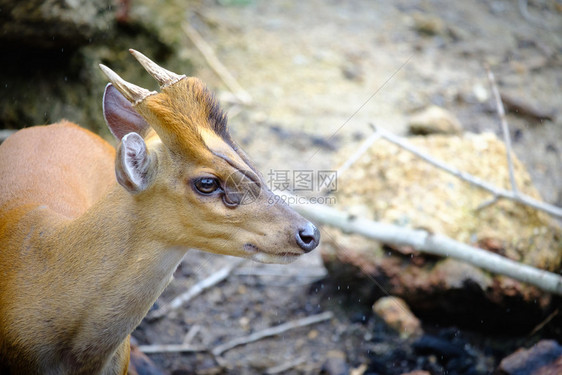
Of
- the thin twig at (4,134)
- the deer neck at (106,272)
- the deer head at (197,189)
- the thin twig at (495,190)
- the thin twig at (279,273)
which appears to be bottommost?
the thin twig at (279,273)

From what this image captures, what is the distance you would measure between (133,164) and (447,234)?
309cm

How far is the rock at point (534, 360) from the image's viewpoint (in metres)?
4.00

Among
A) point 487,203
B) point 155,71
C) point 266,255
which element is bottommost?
point 487,203

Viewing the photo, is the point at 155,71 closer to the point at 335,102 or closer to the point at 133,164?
the point at 133,164

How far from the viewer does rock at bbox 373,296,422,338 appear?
4910 mm

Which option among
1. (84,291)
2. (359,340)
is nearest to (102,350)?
(84,291)

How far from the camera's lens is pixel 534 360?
4086 mm

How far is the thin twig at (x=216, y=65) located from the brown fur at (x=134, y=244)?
4.97 metres

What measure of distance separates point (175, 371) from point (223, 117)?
2.44 metres

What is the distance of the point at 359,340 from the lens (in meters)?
5.03

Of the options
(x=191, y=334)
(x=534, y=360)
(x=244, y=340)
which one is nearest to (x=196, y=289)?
(x=191, y=334)

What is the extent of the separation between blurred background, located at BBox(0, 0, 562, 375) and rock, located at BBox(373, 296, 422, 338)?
2 centimetres

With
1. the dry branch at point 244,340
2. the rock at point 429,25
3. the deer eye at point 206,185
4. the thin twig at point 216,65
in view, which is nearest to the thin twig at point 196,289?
the dry branch at point 244,340

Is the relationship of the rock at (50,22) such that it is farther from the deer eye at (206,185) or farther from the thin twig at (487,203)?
the thin twig at (487,203)
